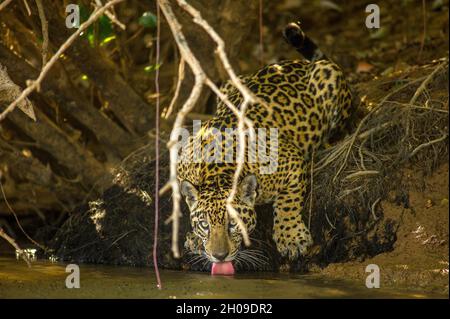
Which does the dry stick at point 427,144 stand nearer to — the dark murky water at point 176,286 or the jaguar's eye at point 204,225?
the dark murky water at point 176,286

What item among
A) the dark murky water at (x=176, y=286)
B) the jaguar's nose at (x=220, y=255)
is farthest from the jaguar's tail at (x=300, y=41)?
the jaguar's nose at (x=220, y=255)

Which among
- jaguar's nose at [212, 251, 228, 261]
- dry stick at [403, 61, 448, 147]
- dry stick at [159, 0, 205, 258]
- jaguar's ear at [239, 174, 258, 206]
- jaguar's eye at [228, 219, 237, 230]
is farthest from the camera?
dry stick at [403, 61, 448, 147]

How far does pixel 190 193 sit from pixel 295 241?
1004mm

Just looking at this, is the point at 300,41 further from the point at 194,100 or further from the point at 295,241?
the point at 194,100

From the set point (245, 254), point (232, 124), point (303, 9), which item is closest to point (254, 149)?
point (232, 124)

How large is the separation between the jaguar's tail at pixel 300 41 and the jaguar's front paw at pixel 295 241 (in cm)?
194

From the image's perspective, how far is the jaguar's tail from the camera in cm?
873

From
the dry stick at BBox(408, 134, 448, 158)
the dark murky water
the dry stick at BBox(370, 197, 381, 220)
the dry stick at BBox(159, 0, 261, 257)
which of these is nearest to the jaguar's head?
the dark murky water

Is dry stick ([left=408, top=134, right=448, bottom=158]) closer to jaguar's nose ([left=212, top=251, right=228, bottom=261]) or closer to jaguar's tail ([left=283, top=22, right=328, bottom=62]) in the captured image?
jaguar's tail ([left=283, top=22, right=328, bottom=62])

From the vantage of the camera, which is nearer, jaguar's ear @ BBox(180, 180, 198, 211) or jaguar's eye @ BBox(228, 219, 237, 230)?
jaguar's eye @ BBox(228, 219, 237, 230)

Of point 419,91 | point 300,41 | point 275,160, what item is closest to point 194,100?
point 275,160

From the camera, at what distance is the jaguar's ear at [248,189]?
7.52 m
